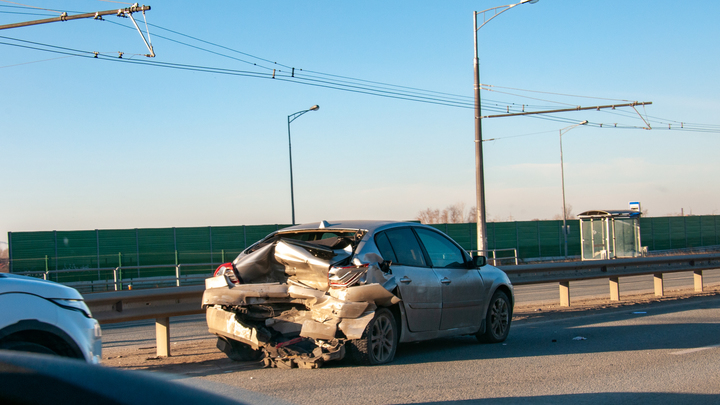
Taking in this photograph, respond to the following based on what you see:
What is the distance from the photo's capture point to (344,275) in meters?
6.74

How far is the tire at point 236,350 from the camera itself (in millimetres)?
7363

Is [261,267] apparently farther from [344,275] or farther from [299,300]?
[344,275]

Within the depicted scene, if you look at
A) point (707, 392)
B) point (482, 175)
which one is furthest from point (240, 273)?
point (482, 175)

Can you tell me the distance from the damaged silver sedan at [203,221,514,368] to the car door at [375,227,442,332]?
1 cm

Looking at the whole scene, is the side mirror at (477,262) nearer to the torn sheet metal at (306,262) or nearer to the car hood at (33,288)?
the torn sheet metal at (306,262)

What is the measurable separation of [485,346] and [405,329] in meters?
1.80

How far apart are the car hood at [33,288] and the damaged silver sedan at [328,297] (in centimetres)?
265

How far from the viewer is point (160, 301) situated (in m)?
7.88

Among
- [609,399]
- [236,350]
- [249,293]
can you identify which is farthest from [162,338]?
[609,399]

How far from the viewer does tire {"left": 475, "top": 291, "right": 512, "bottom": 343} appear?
884 centimetres

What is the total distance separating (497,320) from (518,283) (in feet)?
12.7

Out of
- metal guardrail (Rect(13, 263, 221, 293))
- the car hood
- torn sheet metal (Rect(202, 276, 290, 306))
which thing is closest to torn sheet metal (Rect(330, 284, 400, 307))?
torn sheet metal (Rect(202, 276, 290, 306))

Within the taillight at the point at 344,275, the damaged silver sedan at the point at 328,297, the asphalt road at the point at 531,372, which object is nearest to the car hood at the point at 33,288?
the asphalt road at the point at 531,372

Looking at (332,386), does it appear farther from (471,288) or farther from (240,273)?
(471,288)
